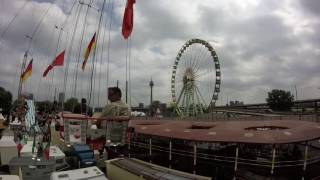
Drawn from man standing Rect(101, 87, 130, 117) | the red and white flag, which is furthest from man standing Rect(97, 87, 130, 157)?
the red and white flag

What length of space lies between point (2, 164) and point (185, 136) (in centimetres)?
835

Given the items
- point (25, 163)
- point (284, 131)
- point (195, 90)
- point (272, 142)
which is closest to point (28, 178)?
point (25, 163)

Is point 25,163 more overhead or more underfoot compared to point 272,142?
more underfoot

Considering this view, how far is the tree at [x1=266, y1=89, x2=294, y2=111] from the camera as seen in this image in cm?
7050

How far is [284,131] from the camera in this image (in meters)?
12.5

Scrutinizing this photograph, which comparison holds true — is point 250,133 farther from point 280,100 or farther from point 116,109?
point 280,100

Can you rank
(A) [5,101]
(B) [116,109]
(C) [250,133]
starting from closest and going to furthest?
(C) [250,133] < (B) [116,109] < (A) [5,101]

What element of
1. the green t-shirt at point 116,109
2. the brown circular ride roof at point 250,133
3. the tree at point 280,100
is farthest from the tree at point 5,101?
the green t-shirt at point 116,109

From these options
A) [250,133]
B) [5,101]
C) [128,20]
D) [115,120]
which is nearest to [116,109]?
[115,120]

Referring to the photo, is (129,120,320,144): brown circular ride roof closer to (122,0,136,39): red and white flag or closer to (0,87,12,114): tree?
(122,0,136,39): red and white flag

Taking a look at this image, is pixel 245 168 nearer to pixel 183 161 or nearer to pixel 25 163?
pixel 183 161

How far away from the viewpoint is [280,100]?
71375mm

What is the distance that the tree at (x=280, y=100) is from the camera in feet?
231

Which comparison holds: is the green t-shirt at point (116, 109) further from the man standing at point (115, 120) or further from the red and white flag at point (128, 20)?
the red and white flag at point (128, 20)
